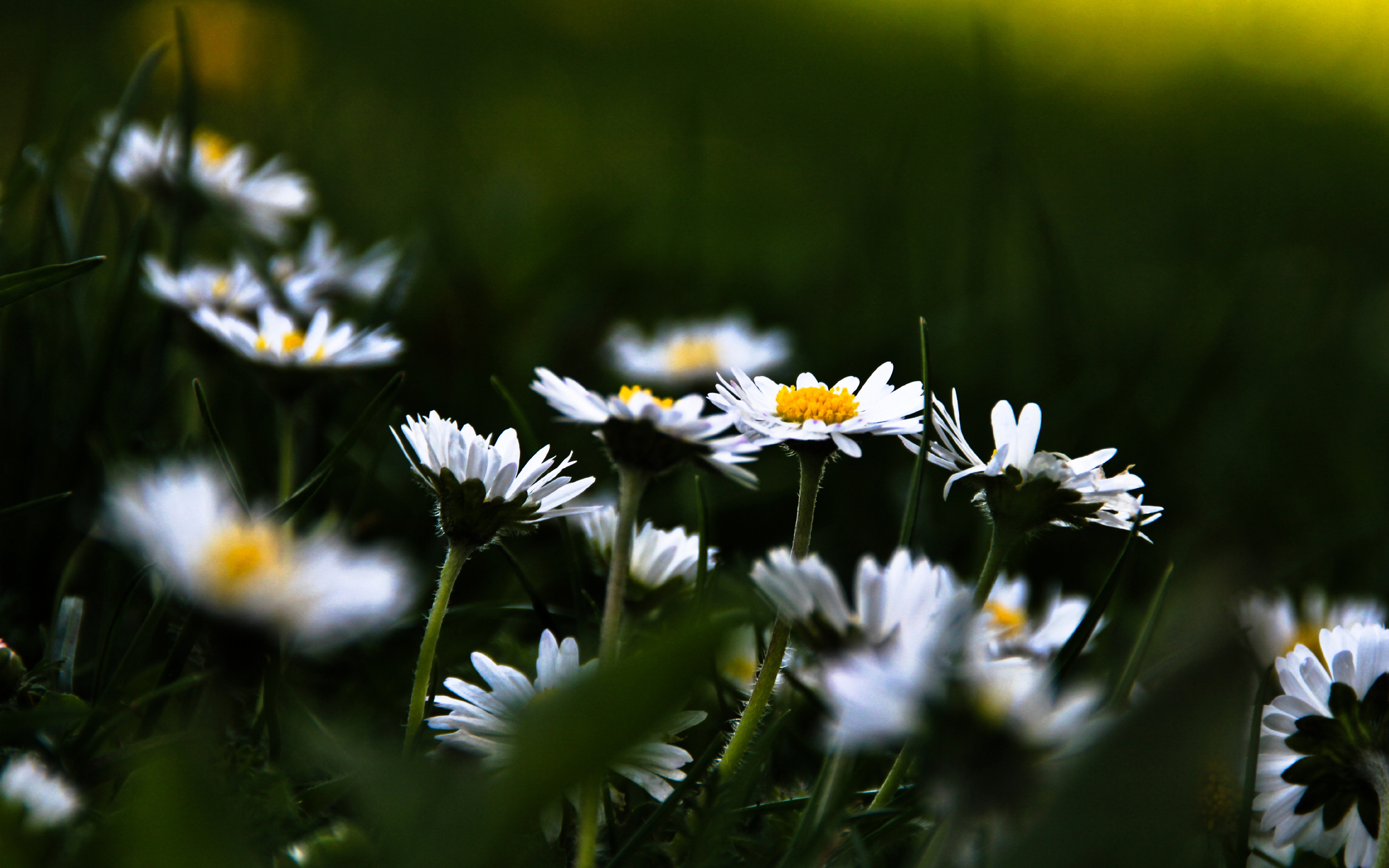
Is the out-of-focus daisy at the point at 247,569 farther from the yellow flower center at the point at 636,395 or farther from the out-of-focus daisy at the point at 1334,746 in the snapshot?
the out-of-focus daisy at the point at 1334,746

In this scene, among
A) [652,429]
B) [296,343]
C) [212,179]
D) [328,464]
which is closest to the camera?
[652,429]

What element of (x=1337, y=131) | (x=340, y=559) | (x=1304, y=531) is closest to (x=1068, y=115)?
(x=1337, y=131)

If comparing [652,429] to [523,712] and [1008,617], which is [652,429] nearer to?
[523,712]

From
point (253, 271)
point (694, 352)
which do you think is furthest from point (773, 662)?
point (694, 352)

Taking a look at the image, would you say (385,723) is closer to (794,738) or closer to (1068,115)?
(794,738)

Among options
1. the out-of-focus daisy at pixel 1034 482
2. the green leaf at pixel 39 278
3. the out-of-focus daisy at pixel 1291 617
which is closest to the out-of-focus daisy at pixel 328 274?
the green leaf at pixel 39 278
